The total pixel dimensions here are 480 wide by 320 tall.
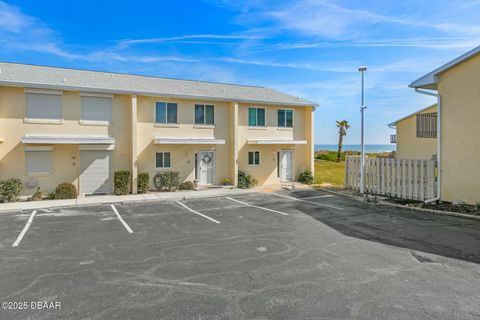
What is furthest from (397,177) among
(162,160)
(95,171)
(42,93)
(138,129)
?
(42,93)

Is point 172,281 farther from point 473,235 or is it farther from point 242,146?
point 242,146

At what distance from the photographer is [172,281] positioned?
5.62m

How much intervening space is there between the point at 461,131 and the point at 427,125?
5.68 meters

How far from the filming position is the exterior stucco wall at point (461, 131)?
39.2 feet

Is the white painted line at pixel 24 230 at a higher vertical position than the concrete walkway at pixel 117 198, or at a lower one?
lower

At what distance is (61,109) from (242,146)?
35.8 ft

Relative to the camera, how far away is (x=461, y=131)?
12.4 m

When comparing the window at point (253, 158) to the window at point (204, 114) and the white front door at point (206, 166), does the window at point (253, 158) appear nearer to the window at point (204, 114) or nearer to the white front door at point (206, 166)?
the white front door at point (206, 166)

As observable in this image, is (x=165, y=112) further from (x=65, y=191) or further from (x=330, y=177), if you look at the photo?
(x=330, y=177)

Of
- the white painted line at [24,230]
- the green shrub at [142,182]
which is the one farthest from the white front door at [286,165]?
the white painted line at [24,230]

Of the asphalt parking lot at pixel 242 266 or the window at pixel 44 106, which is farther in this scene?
the window at pixel 44 106

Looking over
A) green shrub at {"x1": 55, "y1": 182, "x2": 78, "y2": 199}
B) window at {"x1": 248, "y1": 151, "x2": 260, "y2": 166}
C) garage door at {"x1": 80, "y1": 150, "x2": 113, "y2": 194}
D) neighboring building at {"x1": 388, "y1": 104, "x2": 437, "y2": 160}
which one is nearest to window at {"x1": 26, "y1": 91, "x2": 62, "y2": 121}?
garage door at {"x1": 80, "y1": 150, "x2": 113, "y2": 194}

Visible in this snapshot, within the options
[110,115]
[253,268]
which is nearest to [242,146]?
[110,115]

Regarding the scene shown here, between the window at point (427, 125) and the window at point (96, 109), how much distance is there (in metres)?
18.5
